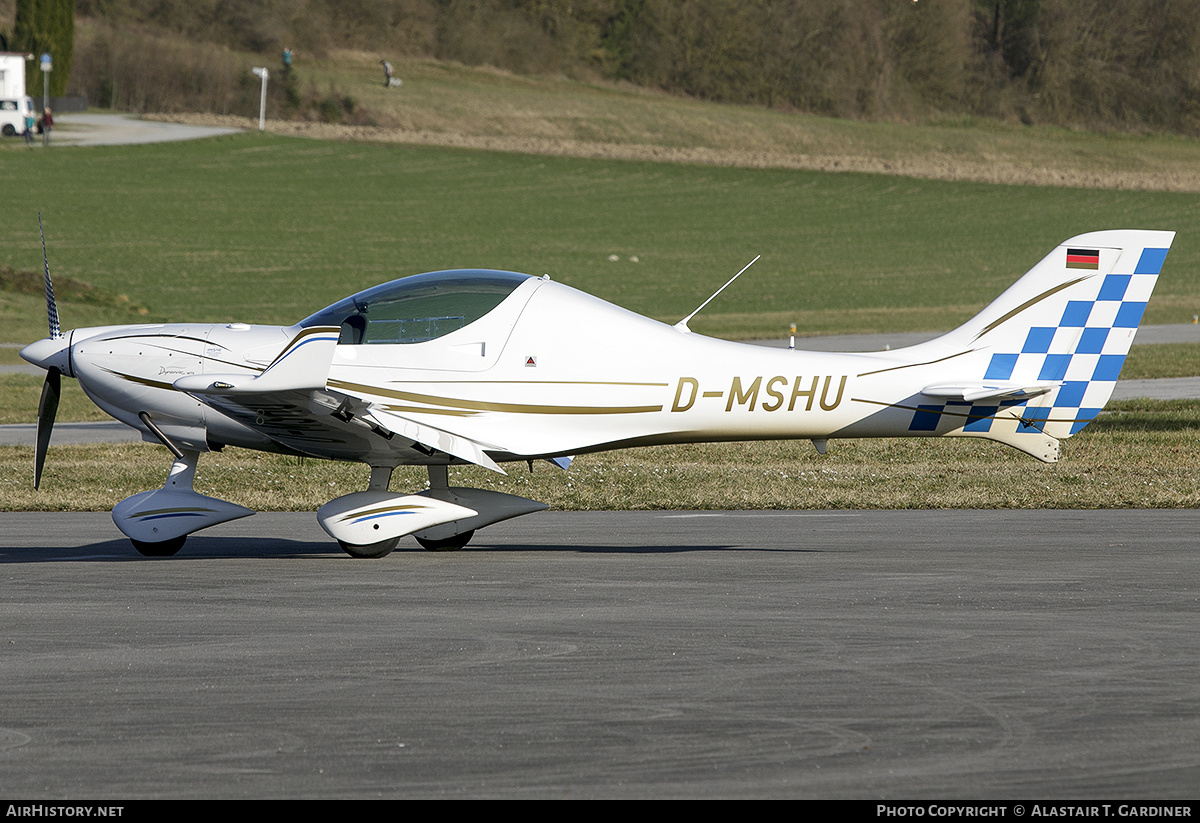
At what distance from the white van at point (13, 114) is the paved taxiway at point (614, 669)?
6659cm

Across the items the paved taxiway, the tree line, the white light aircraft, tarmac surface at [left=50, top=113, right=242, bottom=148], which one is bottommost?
tarmac surface at [left=50, top=113, right=242, bottom=148]

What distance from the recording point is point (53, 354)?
36.0 feet

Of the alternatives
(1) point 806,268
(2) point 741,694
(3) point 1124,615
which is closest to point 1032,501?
(3) point 1124,615

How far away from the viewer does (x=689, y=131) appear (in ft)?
270

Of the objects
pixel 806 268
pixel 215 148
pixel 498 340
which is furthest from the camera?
pixel 215 148

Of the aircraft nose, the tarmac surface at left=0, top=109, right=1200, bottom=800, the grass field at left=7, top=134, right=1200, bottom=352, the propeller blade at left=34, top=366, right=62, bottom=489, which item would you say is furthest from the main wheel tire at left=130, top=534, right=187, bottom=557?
the grass field at left=7, top=134, right=1200, bottom=352

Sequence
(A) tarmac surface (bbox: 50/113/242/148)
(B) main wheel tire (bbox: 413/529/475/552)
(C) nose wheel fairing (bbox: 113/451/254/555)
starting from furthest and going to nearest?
(A) tarmac surface (bbox: 50/113/242/148) < (B) main wheel tire (bbox: 413/529/475/552) < (C) nose wheel fairing (bbox: 113/451/254/555)

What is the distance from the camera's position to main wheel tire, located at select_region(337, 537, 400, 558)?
1038 centimetres

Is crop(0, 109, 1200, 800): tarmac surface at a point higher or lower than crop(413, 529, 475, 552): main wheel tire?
higher

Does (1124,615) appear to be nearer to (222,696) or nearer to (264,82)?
(222,696)

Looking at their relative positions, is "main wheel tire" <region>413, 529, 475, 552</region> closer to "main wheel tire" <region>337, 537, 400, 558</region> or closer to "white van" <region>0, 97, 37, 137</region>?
"main wheel tire" <region>337, 537, 400, 558</region>

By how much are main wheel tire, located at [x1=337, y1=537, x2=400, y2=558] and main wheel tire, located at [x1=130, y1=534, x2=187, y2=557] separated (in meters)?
1.38

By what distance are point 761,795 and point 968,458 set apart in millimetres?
11753

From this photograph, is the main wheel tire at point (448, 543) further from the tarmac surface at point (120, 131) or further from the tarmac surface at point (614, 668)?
the tarmac surface at point (120, 131)
